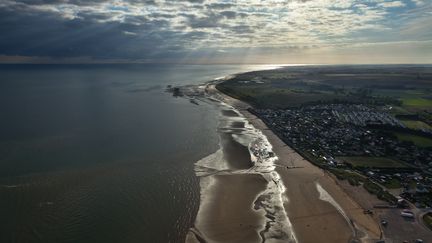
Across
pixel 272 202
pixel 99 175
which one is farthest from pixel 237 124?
pixel 99 175

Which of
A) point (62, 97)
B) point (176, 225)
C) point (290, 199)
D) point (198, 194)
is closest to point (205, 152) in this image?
point (198, 194)

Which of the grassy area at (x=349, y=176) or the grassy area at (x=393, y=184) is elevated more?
the grassy area at (x=349, y=176)

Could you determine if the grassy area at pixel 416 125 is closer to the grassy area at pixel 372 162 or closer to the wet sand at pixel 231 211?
the grassy area at pixel 372 162

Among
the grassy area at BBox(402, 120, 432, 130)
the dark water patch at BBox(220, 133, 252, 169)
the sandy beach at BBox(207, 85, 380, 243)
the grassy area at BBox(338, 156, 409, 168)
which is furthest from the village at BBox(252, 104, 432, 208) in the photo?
the dark water patch at BBox(220, 133, 252, 169)

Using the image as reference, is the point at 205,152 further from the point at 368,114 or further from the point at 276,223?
the point at 368,114

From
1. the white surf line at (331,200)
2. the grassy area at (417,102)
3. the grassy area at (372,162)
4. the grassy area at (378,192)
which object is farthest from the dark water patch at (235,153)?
the grassy area at (417,102)
